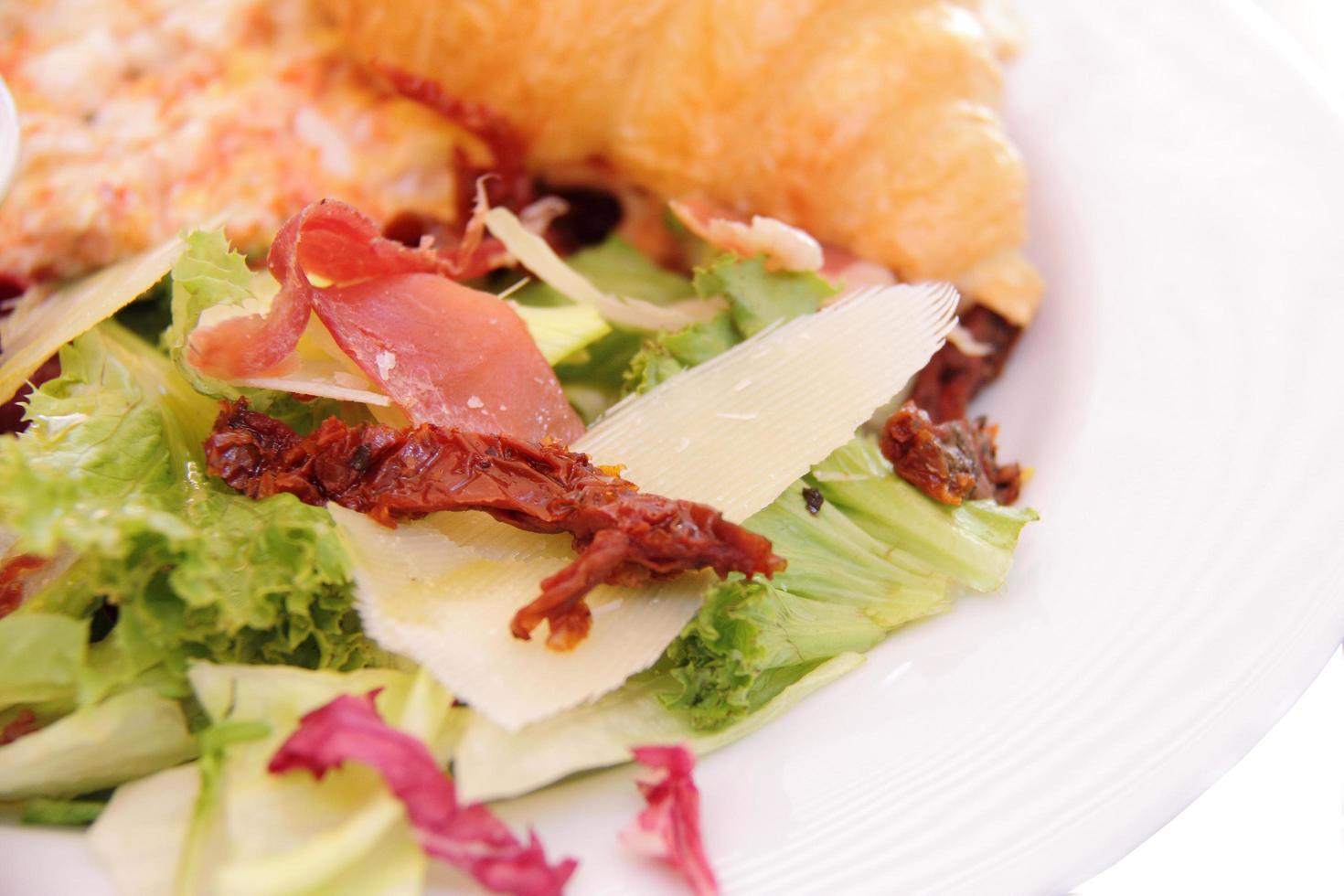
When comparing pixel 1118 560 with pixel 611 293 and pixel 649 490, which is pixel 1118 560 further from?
pixel 611 293

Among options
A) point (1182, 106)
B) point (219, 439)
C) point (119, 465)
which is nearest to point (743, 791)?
point (219, 439)

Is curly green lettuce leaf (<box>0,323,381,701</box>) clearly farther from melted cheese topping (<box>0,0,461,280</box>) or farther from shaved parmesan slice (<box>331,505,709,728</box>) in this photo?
melted cheese topping (<box>0,0,461,280</box>)

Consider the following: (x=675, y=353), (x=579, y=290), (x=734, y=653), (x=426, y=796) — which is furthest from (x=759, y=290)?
(x=426, y=796)

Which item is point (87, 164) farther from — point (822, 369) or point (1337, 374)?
point (1337, 374)

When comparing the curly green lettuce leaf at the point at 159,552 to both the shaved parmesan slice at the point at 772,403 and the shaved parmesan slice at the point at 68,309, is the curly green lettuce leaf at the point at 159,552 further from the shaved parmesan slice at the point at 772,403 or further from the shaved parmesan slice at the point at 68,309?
the shaved parmesan slice at the point at 772,403

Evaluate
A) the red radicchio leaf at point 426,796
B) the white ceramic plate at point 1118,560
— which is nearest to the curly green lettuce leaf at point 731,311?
the white ceramic plate at point 1118,560
